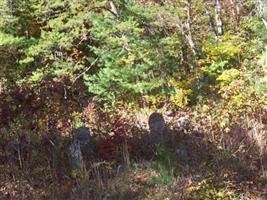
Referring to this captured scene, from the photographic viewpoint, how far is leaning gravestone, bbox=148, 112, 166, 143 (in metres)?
8.50

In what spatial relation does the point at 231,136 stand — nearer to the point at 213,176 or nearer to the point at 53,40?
the point at 213,176

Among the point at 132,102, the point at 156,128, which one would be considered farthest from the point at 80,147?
the point at 132,102

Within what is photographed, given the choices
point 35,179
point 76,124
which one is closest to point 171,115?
point 76,124

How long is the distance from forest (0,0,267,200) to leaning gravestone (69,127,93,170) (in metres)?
0.02

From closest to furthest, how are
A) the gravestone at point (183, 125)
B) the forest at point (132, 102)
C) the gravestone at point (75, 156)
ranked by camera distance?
the forest at point (132, 102) < the gravestone at point (75, 156) < the gravestone at point (183, 125)

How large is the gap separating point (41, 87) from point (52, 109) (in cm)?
316

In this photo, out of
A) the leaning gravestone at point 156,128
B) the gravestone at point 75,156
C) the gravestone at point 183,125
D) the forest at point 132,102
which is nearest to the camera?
the forest at point 132,102

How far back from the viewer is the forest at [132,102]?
275 inches

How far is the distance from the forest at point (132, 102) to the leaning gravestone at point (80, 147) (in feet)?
0.06

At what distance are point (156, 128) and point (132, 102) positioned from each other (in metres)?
6.40

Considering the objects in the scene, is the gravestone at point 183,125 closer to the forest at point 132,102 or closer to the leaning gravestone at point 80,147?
the forest at point 132,102

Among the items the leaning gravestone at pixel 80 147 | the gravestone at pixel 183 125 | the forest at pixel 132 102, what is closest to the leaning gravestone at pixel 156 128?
the forest at pixel 132 102

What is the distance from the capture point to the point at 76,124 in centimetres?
1047

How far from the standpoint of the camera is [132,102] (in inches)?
595
